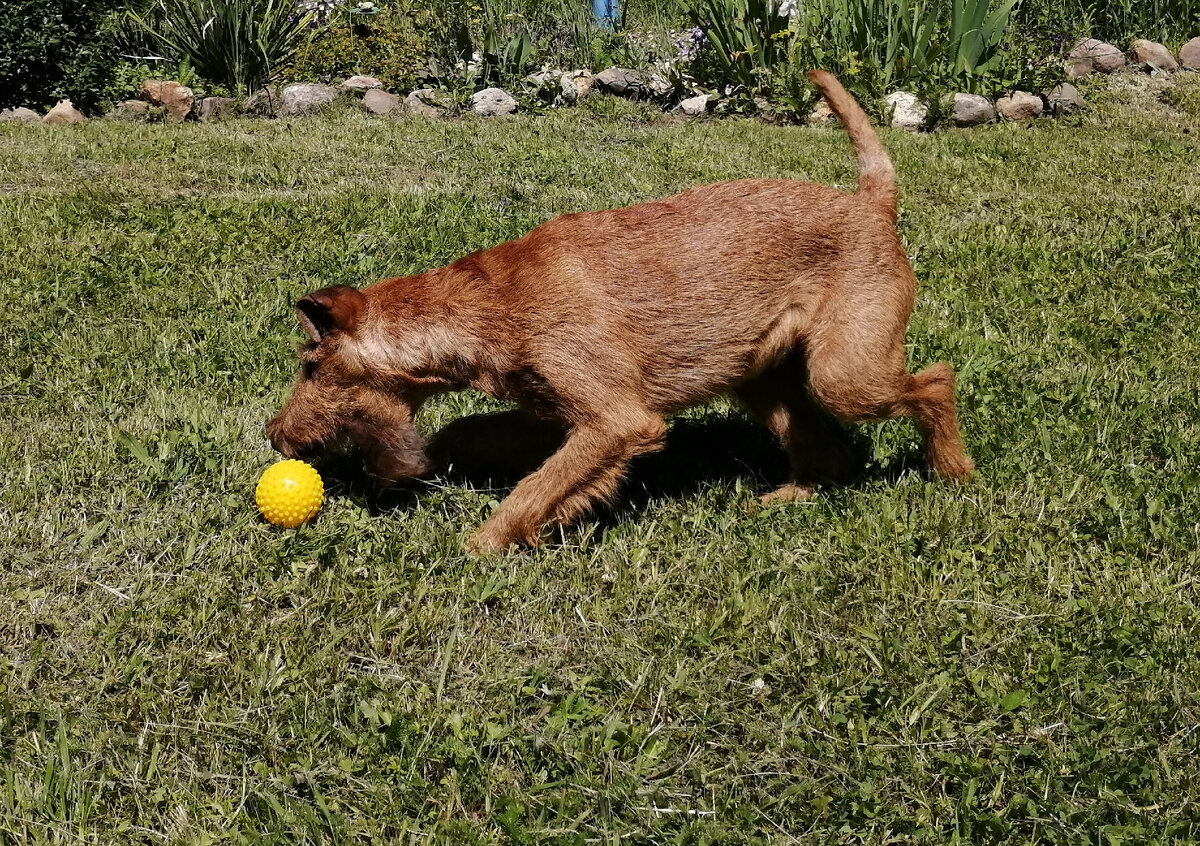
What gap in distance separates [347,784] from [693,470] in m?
2.27

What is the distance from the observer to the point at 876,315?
4.02 m

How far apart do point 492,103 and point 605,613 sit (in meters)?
8.08

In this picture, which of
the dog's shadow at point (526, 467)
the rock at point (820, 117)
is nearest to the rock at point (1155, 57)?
the rock at point (820, 117)

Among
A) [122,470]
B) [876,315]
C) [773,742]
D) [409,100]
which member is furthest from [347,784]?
[409,100]

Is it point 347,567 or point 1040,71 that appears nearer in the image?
point 347,567

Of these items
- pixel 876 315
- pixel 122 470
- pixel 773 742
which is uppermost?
pixel 876 315

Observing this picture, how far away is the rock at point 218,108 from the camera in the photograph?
10.3 metres

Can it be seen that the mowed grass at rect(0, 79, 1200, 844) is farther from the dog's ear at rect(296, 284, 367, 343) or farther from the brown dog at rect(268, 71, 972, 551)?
the dog's ear at rect(296, 284, 367, 343)

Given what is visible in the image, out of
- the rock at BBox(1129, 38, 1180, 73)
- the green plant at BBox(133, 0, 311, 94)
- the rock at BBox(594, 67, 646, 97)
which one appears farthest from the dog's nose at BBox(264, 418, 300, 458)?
the rock at BBox(1129, 38, 1180, 73)

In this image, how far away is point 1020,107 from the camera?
1021 centimetres

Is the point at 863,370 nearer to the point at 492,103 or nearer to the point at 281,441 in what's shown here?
the point at 281,441

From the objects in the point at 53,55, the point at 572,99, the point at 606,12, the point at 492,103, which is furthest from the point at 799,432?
the point at 606,12

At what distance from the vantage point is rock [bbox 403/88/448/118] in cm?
1065

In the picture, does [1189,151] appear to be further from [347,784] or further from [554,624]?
[347,784]
